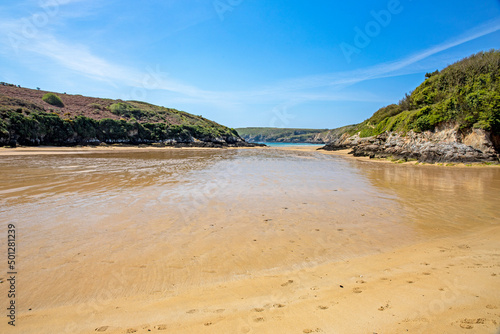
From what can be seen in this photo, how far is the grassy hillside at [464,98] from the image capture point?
19.8 m

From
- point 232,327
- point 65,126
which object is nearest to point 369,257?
point 232,327

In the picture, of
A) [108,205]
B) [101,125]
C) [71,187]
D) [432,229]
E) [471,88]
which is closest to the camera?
[432,229]

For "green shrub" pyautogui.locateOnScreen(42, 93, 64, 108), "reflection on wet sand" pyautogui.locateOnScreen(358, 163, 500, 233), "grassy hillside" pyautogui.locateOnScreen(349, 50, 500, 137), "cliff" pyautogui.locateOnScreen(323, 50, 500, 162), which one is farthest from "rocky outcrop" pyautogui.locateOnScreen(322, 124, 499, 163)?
"green shrub" pyautogui.locateOnScreen(42, 93, 64, 108)

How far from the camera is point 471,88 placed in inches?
869

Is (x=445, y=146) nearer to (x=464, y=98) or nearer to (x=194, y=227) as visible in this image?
(x=464, y=98)

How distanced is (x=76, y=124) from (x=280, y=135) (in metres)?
151

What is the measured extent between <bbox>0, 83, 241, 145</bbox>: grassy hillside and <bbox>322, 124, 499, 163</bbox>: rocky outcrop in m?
43.0

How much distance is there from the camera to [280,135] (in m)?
180

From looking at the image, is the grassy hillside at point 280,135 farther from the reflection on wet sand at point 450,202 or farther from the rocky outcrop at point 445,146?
the reflection on wet sand at point 450,202

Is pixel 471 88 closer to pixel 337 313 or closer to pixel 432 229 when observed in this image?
pixel 432 229

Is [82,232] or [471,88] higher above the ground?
[471,88]

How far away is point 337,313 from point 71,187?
10.5m

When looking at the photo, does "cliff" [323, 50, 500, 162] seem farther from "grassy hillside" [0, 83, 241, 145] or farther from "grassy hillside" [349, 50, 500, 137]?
"grassy hillside" [0, 83, 241, 145]

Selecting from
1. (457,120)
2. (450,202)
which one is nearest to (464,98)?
(457,120)
